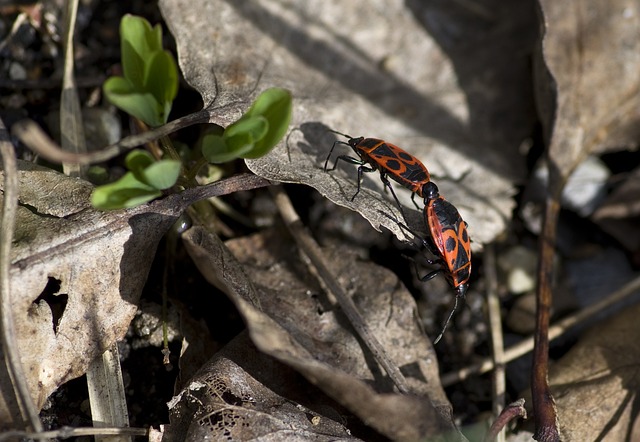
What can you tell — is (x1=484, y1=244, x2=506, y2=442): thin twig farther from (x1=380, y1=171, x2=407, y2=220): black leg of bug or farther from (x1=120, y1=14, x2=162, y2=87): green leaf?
(x1=120, y1=14, x2=162, y2=87): green leaf

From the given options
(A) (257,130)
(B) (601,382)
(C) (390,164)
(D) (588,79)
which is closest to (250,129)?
(A) (257,130)

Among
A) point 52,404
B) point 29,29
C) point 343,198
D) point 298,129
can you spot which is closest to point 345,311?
point 343,198

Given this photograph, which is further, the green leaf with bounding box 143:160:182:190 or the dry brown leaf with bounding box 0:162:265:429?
the dry brown leaf with bounding box 0:162:265:429

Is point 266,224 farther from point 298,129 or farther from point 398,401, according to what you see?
point 398,401

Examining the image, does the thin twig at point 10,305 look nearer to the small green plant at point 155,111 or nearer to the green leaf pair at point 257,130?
the small green plant at point 155,111

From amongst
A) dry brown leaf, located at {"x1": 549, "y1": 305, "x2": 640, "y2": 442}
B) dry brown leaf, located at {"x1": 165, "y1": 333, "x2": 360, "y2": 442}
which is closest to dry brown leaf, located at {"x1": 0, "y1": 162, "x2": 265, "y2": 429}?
dry brown leaf, located at {"x1": 165, "y1": 333, "x2": 360, "y2": 442}

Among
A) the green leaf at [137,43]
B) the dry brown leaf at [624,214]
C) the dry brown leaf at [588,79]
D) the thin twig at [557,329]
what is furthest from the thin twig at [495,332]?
the green leaf at [137,43]
